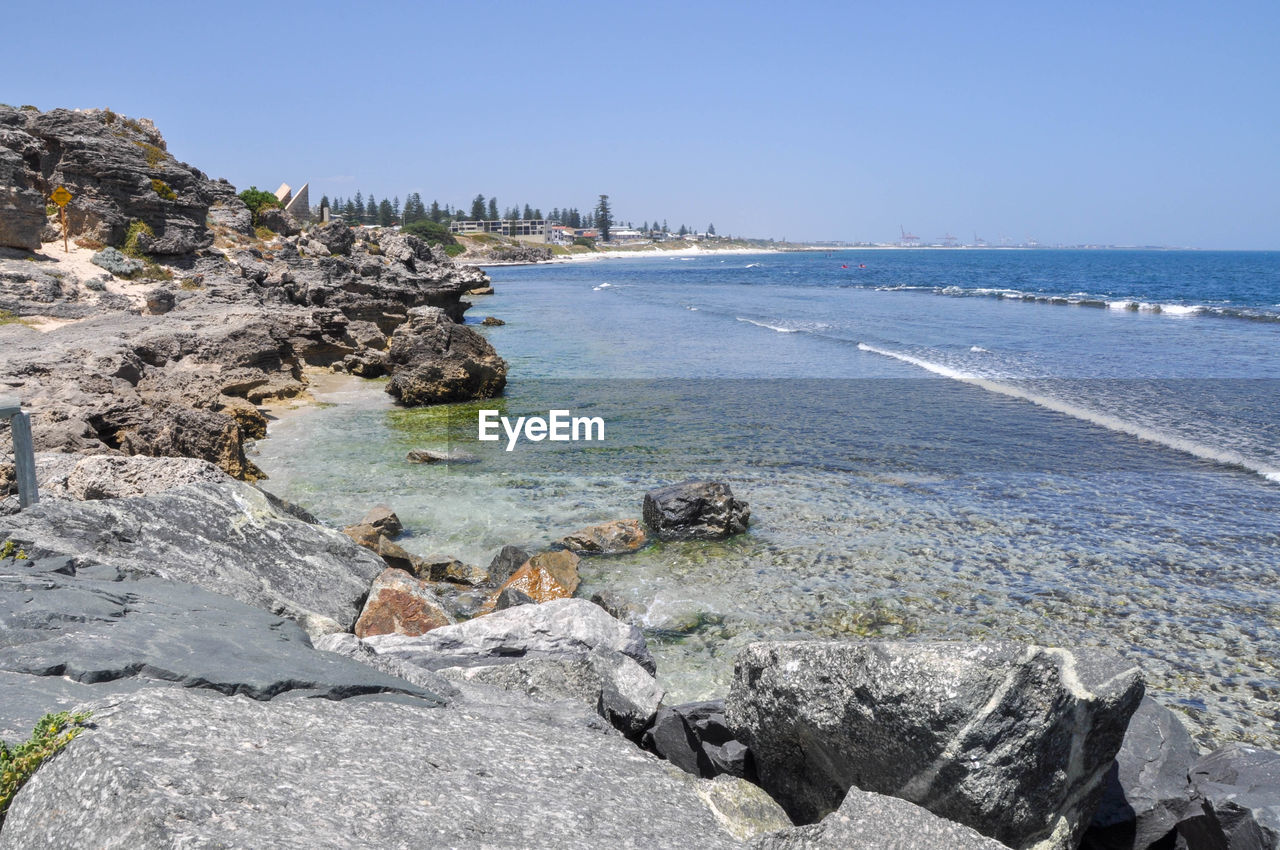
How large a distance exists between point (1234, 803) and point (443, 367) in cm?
2051

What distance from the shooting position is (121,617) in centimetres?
490

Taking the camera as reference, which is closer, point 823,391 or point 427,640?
point 427,640

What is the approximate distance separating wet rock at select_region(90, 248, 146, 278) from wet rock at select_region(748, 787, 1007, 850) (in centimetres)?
3207

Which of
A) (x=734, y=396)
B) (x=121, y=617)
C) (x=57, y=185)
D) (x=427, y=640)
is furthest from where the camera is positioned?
(x=57, y=185)

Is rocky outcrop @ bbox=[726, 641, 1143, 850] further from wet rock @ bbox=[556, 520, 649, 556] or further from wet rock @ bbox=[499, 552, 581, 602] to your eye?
wet rock @ bbox=[556, 520, 649, 556]

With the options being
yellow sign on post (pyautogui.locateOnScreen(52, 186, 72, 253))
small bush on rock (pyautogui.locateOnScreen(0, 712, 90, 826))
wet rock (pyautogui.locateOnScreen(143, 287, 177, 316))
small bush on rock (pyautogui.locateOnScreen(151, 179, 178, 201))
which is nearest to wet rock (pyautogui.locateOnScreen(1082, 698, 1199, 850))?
small bush on rock (pyautogui.locateOnScreen(0, 712, 90, 826))

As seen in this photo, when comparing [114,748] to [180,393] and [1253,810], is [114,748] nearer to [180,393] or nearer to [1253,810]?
[1253,810]

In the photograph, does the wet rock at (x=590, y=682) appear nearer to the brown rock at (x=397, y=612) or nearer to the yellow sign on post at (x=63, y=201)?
the brown rock at (x=397, y=612)

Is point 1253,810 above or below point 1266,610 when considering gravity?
above

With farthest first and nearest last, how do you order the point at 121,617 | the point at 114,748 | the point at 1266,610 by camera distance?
the point at 1266,610 → the point at 121,617 → the point at 114,748

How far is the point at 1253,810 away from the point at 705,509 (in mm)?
8207

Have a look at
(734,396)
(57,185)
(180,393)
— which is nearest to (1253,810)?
(180,393)

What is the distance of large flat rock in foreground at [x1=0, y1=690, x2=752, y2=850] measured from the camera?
2818mm

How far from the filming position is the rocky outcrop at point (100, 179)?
1214 inches
